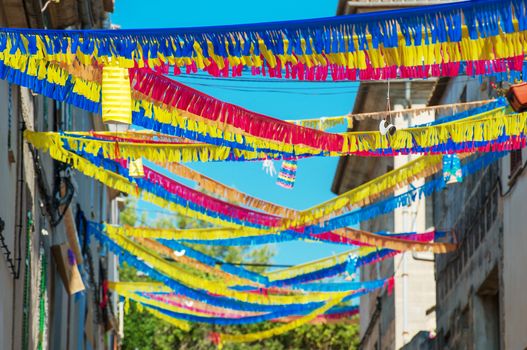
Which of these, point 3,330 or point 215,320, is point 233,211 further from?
point 215,320

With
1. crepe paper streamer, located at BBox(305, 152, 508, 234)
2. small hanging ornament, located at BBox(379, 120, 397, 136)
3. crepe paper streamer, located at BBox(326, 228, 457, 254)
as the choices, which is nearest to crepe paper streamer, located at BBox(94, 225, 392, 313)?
crepe paper streamer, located at BBox(326, 228, 457, 254)

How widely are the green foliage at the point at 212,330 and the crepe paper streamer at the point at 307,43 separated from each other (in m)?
34.7

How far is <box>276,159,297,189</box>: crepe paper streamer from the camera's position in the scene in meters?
17.6

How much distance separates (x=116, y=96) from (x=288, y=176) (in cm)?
601

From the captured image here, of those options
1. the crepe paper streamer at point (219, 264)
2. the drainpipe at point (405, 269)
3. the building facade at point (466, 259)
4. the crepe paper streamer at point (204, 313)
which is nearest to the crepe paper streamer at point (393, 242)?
the building facade at point (466, 259)

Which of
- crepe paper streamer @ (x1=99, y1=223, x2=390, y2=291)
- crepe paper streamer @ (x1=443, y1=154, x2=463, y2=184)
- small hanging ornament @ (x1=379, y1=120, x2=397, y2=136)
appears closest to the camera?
small hanging ornament @ (x1=379, y1=120, x2=397, y2=136)

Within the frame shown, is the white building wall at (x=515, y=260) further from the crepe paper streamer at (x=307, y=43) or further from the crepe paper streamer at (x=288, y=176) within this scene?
the crepe paper streamer at (x=307, y=43)

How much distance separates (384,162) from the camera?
1486 inches

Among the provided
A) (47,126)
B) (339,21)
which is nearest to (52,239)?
(47,126)

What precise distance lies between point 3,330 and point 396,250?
385 inches

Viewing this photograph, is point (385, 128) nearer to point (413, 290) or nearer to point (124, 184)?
point (124, 184)

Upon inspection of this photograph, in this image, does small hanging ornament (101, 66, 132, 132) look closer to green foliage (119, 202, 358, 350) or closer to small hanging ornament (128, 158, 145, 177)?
small hanging ornament (128, 158, 145, 177)

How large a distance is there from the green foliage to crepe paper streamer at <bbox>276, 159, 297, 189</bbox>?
28.9m

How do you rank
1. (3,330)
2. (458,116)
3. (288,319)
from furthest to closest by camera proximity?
1. (288,319)
2. (458,116)
3. (3,330)
